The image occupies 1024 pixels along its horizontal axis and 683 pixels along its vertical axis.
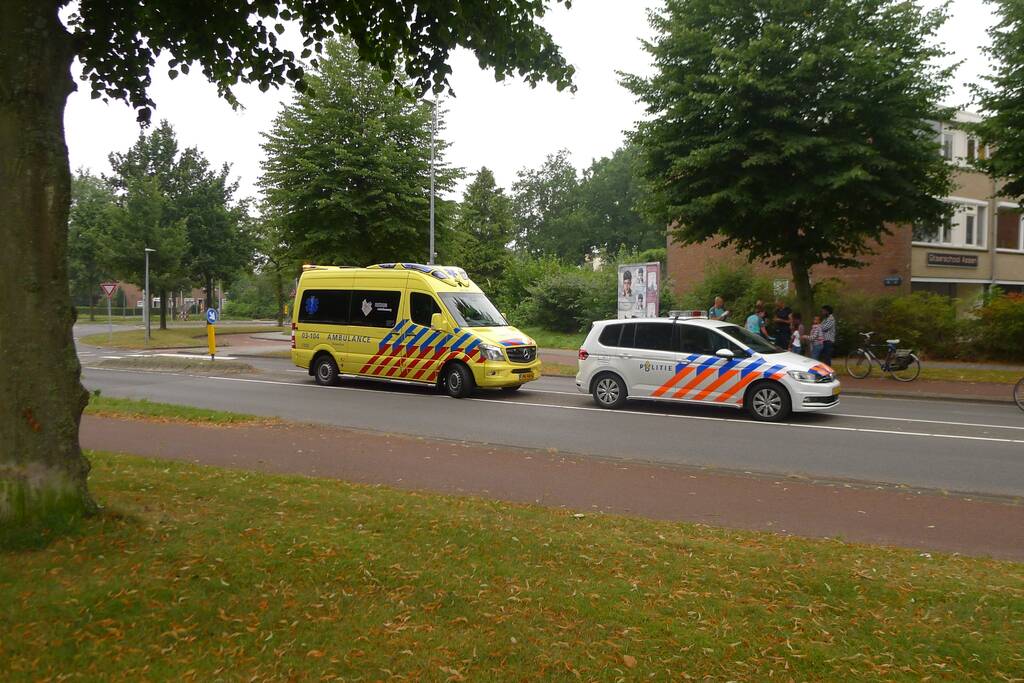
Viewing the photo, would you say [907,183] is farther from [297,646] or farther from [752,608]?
[297,646]

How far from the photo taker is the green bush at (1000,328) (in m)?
22.2

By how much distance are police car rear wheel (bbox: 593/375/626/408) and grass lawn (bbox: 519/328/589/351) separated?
15.5m

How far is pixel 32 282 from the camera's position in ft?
15.5

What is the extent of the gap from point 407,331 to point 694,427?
6.85 m

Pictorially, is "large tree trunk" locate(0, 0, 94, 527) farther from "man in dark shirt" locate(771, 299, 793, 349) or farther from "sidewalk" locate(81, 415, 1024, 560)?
"man in dark shirt" locate(771, 299, 793, 349)

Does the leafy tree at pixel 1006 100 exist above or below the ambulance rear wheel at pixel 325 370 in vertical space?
above

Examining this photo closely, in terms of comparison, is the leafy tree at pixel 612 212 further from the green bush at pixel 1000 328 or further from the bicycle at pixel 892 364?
the bicycle at pixel 892 364

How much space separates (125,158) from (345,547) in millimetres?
59139

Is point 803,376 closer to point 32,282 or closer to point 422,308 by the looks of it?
point 422,308

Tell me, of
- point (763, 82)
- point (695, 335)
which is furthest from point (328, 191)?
point (695, 335)

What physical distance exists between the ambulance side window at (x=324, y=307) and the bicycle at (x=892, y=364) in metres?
12.7

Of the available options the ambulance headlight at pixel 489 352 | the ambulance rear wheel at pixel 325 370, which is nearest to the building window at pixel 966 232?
the ambulance headlight at pixel 489 352

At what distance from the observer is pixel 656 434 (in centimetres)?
1129

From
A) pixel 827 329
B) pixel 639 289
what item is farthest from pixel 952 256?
pixel 639 289
